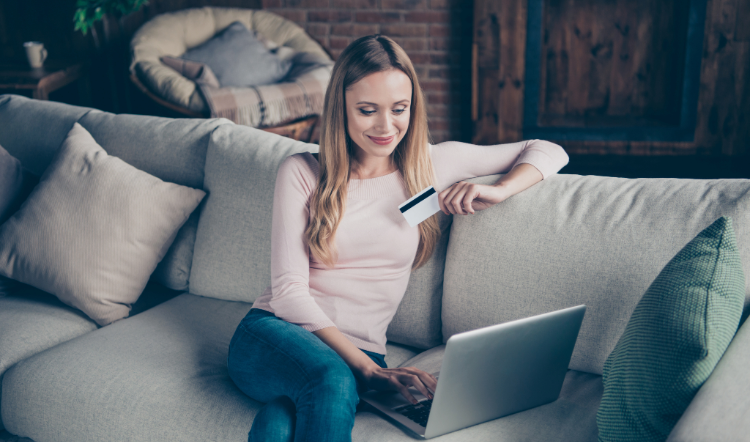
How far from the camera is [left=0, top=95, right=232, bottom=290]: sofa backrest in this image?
1.76 metres

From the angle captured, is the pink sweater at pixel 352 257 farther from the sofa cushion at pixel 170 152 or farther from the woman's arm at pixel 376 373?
the sofa cushion at pixel 170 152

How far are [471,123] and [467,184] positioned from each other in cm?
258

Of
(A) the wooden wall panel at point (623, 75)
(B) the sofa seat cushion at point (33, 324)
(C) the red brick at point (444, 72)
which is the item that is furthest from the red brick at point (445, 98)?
→ (B) the sofa seat cushion at point (33, 324)

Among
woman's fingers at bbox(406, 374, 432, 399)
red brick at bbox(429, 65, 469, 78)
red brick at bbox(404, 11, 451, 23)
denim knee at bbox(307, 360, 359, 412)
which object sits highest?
red brick at bbox(404, 11, 451, 23)

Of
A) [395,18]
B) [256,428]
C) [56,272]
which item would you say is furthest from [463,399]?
[395,18]

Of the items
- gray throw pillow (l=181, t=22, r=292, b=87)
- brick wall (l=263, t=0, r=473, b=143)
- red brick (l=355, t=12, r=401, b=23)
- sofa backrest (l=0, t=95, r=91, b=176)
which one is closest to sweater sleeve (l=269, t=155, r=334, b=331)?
sofa backrest (l=0, t=95, r=91, b=176)

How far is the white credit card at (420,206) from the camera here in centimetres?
128

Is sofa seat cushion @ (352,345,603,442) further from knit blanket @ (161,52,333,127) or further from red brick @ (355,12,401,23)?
red brick @ (355,12,401,23)

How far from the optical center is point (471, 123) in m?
3.81

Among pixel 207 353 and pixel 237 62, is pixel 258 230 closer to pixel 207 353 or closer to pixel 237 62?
pixel 207 353

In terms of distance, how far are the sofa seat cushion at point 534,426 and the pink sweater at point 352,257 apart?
24 cm

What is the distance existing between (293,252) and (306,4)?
9.96 ft

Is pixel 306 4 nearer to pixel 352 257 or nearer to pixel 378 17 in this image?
pixel 378 17

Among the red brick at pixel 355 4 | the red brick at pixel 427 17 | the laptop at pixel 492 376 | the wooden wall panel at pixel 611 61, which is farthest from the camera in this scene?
the red brick at pixel 355 4
